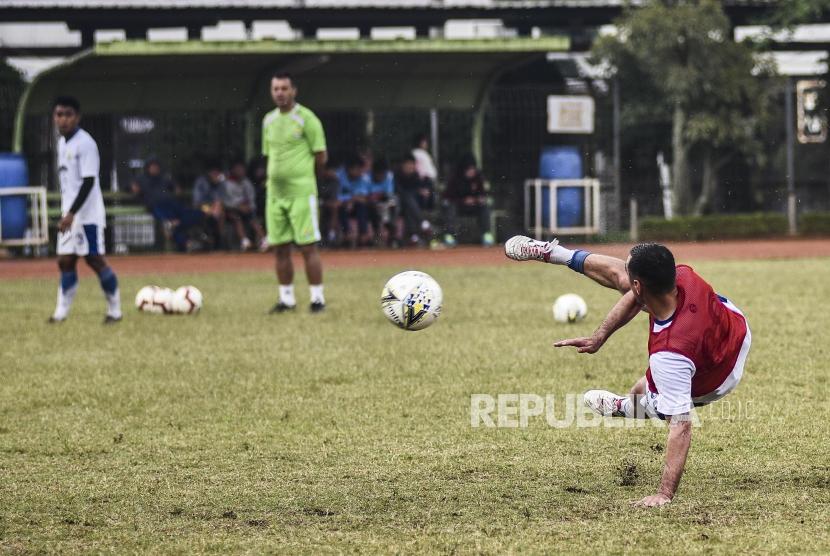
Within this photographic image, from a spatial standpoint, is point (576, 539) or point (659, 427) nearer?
point (576, 539)

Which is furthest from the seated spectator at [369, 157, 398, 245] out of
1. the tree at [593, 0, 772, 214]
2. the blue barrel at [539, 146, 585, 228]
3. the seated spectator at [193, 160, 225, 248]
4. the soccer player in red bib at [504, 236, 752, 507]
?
the soccer player in red bib at [504, 236, 752, 507]

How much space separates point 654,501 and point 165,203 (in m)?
18.9

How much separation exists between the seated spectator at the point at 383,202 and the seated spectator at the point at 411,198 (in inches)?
7.1

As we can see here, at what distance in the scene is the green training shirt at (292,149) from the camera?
1323 centimetres

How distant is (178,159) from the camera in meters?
24.2

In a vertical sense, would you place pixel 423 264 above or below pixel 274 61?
below

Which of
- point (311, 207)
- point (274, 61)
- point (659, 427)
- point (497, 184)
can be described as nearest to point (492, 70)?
point (497, 184)

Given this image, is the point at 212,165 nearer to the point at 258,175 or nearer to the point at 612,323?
the point at 258,175

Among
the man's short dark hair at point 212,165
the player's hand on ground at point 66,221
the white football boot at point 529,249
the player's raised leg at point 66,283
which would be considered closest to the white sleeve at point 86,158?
the player's hand on ground at point 66,221

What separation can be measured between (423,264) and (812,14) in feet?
39.7

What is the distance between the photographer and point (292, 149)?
13297 millimetres

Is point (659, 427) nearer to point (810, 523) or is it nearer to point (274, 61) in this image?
point (810, 523)

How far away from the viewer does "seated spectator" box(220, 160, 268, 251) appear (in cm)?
2314

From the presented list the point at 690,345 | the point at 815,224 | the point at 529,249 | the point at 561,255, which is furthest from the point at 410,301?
the point at 815,224
